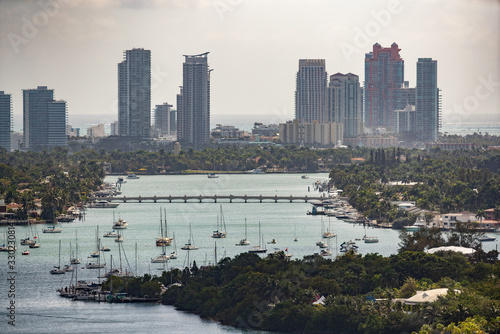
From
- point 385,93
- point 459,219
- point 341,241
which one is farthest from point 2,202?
point 385,93

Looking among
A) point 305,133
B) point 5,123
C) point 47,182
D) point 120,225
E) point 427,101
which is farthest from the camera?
point 427,101

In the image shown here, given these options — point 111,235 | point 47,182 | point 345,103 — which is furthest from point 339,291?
point 345,103

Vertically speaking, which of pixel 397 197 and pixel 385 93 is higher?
pixel 385 93

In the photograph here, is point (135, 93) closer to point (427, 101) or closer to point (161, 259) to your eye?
point (427, 101)

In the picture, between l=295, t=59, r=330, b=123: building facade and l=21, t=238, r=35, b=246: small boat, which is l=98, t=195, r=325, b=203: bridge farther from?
l=295, t=59, r=330, b=123: building facade

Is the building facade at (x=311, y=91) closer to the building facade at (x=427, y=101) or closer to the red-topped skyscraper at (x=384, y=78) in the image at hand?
the building facade at (x=427, y=101)

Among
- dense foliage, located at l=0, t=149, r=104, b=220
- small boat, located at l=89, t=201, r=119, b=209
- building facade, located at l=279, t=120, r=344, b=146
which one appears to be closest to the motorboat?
small boat, located at l=89, t=201, r=119, b=209

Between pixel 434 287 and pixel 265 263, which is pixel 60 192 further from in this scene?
pixel 434 287
